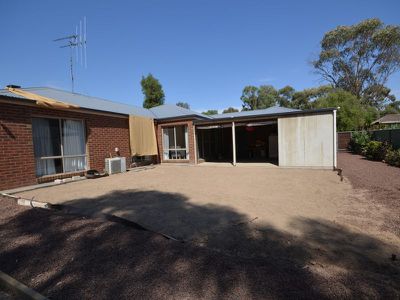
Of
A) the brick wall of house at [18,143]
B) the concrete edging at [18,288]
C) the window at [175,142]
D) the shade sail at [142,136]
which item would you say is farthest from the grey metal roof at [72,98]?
the concrete edging at [18,288]

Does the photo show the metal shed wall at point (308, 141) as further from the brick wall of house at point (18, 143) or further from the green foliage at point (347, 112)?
the green foliage at point (347, 112)

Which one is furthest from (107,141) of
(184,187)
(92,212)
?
(92,212)

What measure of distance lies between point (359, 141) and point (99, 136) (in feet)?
60.2

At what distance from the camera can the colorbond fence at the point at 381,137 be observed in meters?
14.5

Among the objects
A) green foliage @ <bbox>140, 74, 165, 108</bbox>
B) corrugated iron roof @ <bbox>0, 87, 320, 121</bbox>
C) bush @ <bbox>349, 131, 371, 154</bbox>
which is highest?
green foliage @ <bbox>140, 74, 165, 108</bbox>

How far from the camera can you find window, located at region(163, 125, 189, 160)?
1543 cm

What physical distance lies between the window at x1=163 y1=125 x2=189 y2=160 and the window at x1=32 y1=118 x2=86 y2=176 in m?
5.72

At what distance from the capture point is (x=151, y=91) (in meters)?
31.8

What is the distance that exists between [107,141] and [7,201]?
19.7 ft

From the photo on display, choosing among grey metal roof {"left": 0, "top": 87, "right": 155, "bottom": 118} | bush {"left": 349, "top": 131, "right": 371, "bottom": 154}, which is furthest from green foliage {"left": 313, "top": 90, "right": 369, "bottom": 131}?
grey metal roof {"left": 0, "top": 87, "right": 155, "bottom": 118}

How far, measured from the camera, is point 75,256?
3.27 m

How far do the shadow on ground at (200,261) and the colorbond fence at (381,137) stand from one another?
13857 millimetres

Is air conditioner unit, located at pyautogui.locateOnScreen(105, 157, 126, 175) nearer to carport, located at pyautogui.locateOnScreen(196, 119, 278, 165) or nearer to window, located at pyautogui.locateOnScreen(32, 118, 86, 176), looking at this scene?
window, located at pyautogui.locateOnScreen(32, 118, 86, 176)

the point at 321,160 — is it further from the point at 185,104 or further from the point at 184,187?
the point at 185,104
